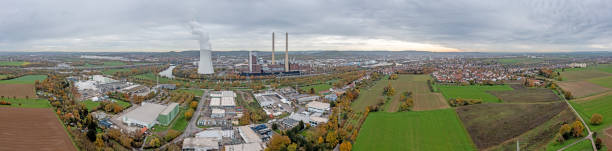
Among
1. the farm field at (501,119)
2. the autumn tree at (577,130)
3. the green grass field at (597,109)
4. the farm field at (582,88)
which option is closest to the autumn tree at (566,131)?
the autumn tree at (577,130)

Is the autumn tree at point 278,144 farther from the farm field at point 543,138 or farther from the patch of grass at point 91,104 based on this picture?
the patch of grass at point 91,104

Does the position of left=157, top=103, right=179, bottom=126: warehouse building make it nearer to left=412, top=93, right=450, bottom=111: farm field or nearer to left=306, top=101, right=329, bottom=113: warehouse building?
left=306, top=101, right=329, bottom=113: warehouse building

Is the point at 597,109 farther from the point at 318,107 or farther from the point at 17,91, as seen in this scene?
the point at 17,91

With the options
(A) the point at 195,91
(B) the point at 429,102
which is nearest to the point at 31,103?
(A) the point at 195,91

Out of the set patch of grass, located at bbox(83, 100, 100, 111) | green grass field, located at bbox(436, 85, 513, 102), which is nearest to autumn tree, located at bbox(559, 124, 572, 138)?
green grass field, located at bbox(436, 85, 513, 102)

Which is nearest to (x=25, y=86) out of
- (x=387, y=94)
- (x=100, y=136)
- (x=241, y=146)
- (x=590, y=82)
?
(x=100, y=136)

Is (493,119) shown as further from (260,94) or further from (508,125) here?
(260,94)
